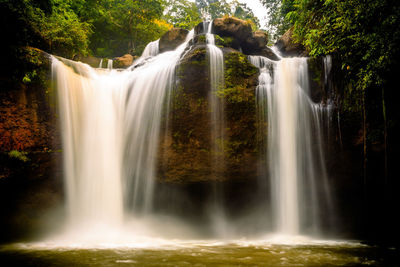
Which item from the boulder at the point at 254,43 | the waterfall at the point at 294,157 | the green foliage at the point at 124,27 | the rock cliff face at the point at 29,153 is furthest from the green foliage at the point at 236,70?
the green foliage at the point at 124,27

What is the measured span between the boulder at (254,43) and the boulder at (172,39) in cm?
346

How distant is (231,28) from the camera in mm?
11180

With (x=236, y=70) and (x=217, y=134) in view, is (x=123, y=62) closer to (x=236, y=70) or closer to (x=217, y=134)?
(x=236, y=70)

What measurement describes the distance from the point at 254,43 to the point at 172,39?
4345 millimetres

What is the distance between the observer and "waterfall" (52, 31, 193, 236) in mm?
6215

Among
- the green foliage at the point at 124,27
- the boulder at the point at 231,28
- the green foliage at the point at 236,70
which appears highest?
the green foliage at the point at 124,27

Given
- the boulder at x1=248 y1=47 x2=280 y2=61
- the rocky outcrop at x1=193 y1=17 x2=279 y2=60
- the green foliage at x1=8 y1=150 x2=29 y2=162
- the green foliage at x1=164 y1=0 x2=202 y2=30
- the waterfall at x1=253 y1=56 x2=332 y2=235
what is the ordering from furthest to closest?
the green foliage at x1=164 y1=0 x2=202 y2=30 → the boulder at x1=248 y1=47 x2=280 y2=61 → the rocky outcrop at x1=193 y1=17 x2=279 y2=60 → the waterfall at x1=253 y1=56 x2=332 y2=235 → the green foliage at x1=8 y1=150 x2=29 y2=162

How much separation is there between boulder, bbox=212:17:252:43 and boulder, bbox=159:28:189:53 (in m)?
2.21

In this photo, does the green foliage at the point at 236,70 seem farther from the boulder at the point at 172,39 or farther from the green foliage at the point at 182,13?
the green foliage at the point at 182,13

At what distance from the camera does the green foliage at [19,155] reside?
551cm

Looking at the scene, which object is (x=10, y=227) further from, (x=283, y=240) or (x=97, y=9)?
(x=97, y=9)

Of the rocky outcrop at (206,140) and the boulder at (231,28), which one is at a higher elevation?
the boulder at (231,28)

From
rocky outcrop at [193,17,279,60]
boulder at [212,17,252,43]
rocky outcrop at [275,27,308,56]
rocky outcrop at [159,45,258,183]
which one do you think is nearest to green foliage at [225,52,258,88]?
rocky outcrop at [159,45,258,183]

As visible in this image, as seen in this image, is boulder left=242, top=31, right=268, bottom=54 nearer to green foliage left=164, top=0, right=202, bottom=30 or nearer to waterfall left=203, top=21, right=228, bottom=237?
waterfall left=203, top=21, right=228, bottom=237
